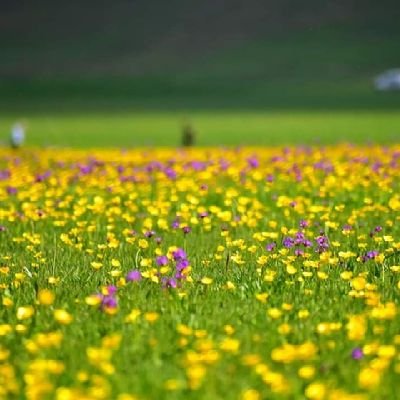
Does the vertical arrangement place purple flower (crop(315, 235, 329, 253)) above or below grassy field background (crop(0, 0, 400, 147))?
below

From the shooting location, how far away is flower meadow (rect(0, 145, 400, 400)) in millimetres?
4227

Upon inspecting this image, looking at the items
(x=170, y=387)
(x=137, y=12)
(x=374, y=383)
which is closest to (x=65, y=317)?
(x=170, y=387)

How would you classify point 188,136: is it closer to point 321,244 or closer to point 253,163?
point 253,163

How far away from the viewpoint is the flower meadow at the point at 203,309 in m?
4.23

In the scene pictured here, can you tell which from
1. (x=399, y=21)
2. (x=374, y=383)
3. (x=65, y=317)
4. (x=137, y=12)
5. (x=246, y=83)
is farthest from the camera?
(x=137, y=12)

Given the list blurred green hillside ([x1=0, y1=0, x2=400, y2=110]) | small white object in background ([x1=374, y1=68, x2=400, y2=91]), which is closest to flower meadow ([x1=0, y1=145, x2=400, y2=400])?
blurred green hillside ([x1=0, y1=0, x2=400, y2=110])

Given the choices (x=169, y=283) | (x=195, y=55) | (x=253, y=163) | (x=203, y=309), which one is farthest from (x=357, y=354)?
(x=195, y=55)

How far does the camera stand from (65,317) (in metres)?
4.52

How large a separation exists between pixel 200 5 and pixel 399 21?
113 ft

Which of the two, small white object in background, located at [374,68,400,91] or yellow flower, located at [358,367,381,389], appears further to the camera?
small white object in background, located at [374,68,400,91]

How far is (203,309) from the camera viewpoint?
561 centimetres

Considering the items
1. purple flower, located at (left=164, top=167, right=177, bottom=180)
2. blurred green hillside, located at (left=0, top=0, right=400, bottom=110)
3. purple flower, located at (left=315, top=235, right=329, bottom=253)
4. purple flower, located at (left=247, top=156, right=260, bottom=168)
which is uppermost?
blurred green hillside, located at (left=0, top=0, right=400, bottom=110)

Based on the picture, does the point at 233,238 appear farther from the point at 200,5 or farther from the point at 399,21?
the point at 200,5

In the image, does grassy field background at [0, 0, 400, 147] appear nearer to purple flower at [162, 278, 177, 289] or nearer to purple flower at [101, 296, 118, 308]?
purple flower at [162, 278, 177, 289]
